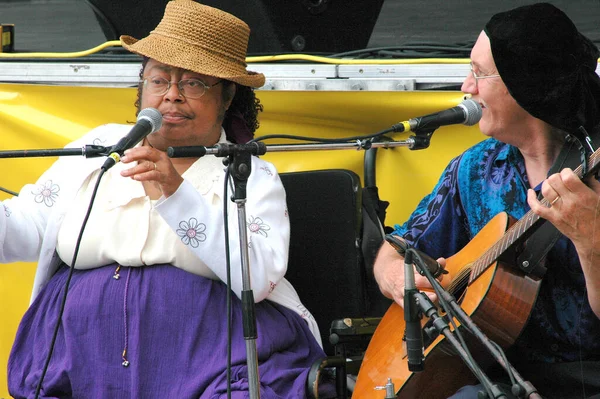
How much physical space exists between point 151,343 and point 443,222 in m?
1.02

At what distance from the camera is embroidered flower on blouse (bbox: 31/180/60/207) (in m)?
3.21

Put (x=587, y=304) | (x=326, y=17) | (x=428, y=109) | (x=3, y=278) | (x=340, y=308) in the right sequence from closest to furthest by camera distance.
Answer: (x=587, y=304) < (x=340, y=308) < (x=428, y=109) < (x=3, y=278) < (x=326, y=17)

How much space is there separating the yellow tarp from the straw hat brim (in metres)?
0.59

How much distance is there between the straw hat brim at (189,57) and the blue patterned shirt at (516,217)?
780 mm

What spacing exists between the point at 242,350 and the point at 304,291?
22.0 inches

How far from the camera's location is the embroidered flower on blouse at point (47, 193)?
321cm

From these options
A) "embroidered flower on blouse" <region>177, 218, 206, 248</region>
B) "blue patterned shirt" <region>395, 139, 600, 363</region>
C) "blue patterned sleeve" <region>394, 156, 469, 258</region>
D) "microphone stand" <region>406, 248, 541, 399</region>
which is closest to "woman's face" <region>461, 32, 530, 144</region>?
"blue patterned shirt" <region>395, 139, 600, 363</region>

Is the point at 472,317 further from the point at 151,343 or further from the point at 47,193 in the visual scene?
the point at 47,193

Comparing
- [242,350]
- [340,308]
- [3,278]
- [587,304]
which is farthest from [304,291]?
[3,278]

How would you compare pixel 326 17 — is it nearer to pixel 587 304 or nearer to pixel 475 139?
pixel 475 139

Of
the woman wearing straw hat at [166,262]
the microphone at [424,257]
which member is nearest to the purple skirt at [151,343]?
the woman wearing straw hat at [166,262]

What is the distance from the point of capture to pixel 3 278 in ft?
13.4

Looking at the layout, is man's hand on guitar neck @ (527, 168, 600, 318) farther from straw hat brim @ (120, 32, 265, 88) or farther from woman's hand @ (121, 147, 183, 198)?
straw hat brim @ (120, 32, 265, 88)

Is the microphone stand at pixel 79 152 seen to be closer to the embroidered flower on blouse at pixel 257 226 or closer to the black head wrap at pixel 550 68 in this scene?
the embroidered flower on blouse at pixel 257 226
